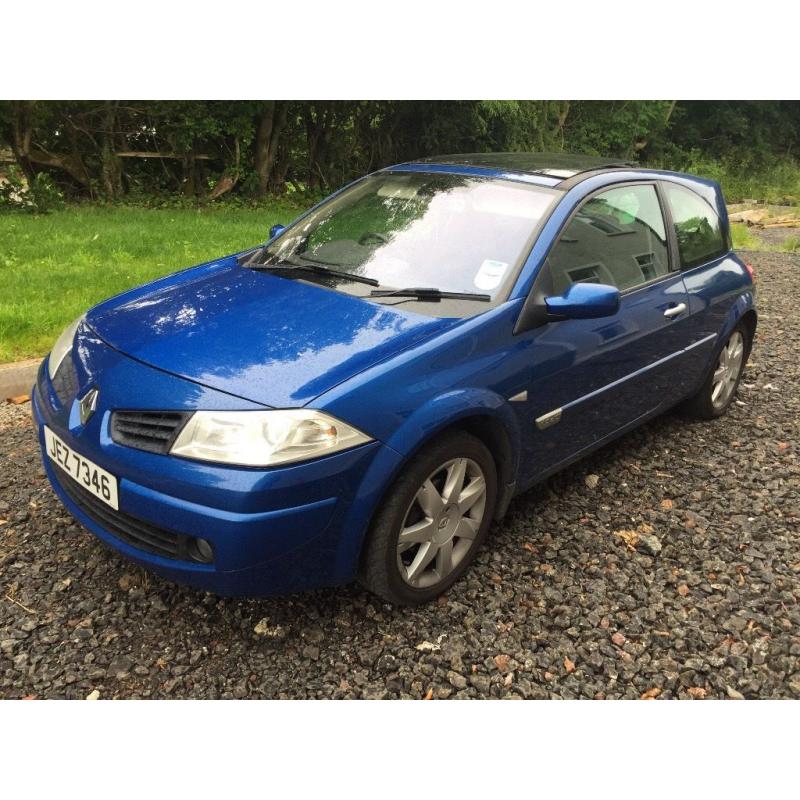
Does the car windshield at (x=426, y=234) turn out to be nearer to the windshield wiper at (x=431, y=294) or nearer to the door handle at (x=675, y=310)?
the windshield wiper at (x=431, y=294)

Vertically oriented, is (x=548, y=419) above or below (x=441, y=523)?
above

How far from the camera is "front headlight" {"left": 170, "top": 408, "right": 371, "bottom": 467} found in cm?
223

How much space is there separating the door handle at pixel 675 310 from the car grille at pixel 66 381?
2.78m

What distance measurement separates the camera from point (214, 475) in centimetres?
221

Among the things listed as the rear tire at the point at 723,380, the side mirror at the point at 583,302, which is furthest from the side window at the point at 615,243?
the rear tire at the point at 723,380

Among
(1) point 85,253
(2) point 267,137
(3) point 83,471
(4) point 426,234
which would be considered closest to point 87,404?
(3) point 83,471

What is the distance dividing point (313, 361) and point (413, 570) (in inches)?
33.7

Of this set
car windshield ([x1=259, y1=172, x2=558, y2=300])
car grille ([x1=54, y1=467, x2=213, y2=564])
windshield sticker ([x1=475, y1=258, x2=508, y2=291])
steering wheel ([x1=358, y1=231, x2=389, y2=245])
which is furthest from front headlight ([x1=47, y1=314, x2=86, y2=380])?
windshield sticker ([x1=475, y1=258, x2=508, y2=291])

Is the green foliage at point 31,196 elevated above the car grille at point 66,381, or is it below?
below

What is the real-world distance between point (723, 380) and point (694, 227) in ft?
3.47

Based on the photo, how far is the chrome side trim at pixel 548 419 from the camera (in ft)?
9.98

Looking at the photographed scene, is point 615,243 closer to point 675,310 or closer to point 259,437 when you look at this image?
point 675,310

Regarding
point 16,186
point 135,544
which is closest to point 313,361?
point 135,544

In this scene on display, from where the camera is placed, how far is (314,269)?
3.25 meters
